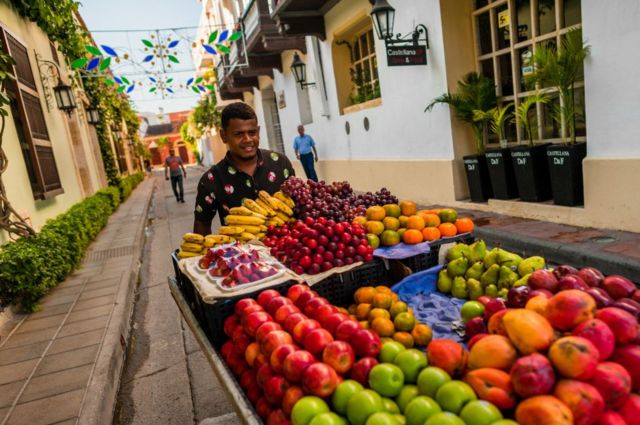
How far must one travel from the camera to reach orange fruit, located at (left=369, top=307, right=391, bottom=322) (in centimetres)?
201

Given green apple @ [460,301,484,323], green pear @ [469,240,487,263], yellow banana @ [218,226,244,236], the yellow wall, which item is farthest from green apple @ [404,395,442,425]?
the yellow wall

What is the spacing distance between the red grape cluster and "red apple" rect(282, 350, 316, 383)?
4.87 ft

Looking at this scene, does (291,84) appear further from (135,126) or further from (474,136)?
(135,126)

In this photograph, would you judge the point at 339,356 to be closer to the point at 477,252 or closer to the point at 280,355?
the point at 280,355

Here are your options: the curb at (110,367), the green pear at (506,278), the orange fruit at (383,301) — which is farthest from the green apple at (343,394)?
the curb at (110,367)

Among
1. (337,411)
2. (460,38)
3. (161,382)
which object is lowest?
(161,382)

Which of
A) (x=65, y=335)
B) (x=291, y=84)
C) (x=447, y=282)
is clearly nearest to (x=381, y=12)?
(x=447, y=282)

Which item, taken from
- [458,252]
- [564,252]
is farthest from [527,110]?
[458,252]

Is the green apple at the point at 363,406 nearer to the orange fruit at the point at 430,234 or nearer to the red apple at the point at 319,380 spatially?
the red apple at the point at 319,380

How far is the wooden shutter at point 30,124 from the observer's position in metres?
7.14

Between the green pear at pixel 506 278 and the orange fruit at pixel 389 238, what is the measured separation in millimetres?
696

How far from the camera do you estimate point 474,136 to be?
726 centimetres

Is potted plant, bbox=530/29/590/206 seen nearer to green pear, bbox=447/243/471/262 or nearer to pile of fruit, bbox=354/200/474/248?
pile of fruit, bbox=354/200/474/248

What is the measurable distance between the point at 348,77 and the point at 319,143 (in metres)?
2.54
